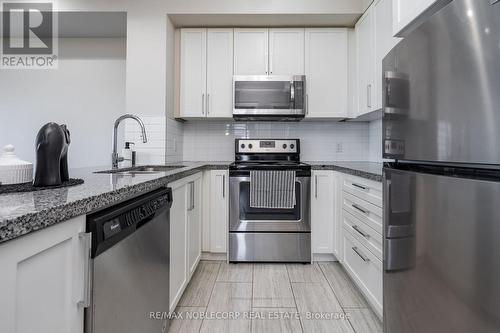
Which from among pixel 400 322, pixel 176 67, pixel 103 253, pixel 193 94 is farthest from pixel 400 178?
pixel 176 67

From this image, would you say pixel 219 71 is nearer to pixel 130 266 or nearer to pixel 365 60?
pixel 365 60

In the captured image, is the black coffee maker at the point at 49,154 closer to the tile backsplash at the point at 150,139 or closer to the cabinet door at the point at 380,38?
the tile backsplash at the point at 150,139

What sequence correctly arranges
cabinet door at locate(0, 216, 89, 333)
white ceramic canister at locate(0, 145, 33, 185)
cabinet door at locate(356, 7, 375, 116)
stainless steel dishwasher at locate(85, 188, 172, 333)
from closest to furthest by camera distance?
cabinet door at locate(0, 216, 89, 333)
stainless steel dishwasher at locate(85, 188, 172, 333)
white ceramic canister at locate(0, 145, 33, 185)
cabinet door at locate(356, 7, 375, 116)

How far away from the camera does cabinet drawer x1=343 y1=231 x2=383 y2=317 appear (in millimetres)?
1578

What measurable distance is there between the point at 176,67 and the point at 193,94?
1.05ft

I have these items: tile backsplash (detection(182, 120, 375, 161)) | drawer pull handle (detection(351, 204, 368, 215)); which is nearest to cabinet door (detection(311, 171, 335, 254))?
drawer pull handle (detection(351, 204, 368, 215))

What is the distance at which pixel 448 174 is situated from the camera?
0.77m

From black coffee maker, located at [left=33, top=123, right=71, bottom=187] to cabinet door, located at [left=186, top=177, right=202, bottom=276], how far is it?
1.05 metres

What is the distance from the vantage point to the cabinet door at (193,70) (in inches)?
111

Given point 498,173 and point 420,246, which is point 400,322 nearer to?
point 420,246

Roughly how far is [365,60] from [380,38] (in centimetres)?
32

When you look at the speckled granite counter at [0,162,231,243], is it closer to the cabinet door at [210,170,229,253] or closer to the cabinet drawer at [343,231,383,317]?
the cabinet drawer at [343,231,383,317]

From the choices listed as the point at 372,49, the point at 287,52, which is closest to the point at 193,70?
the point at 287,52

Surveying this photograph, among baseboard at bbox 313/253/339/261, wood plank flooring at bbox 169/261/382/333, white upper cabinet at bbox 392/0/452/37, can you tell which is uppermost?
white upper cabinet at bbox 392/0/452/37
